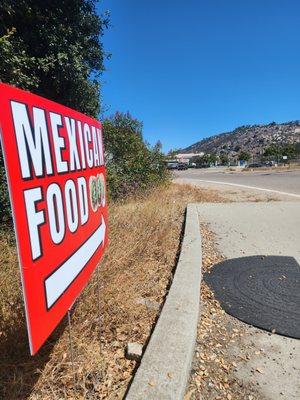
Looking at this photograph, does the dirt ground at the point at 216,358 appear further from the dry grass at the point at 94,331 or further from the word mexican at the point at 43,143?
the word mexican at the point at 43,143

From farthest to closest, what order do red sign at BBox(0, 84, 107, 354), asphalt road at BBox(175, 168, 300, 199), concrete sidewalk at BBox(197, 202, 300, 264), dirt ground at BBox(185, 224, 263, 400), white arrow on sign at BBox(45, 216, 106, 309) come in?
1. asphalt road at BBox(175, 168, 300, 199)
2. concrete sidewalk at BBox(197, 202, 300, 264)
3. dirt ground at BBox(185, 224, 263, 400)
4. white arrow on sign at BBox(45, 216, 106, 309)
5. red sign at BBox(0, 84, 107, 354)

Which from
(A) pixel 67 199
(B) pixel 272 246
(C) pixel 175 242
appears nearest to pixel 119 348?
(A) pixel 67 199

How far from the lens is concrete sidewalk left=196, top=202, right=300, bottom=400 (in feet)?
8.68

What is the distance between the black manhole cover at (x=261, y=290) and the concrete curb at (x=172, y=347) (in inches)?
14.5

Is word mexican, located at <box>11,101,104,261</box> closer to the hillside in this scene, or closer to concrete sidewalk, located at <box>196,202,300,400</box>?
concrete sidewalk, located at <box>196,202,300,400</box>

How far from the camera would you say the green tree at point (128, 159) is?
1053 cm

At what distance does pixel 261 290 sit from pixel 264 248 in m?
1.85

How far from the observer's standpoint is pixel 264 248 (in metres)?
5.95

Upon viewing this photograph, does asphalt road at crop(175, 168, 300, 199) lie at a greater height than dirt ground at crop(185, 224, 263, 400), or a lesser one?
lesser

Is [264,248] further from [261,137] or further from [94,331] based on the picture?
[261,137]

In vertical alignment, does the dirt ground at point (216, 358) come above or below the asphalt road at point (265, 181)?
above

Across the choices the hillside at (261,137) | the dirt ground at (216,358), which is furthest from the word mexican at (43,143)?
the hillside at (261,137)

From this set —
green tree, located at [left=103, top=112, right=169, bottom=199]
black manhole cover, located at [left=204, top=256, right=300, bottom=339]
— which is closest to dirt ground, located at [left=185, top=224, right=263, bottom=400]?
black manhole cover, located at [left=204, top=256, right=300, bottom=339]

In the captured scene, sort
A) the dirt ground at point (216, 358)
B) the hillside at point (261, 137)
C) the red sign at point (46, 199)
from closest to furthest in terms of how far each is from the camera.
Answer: the red sign at point (46, 199), the dirt ground at point (216, 358), the hillside at point (261, 137)
